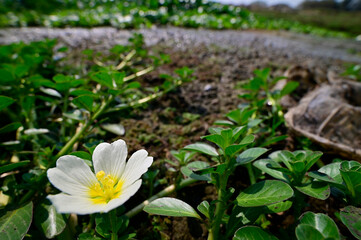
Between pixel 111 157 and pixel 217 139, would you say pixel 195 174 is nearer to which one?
pixel 217 139

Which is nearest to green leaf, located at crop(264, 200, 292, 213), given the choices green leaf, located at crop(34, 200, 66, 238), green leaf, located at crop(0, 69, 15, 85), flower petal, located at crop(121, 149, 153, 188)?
flower petal, located at crop(121, 149, 153, 188)

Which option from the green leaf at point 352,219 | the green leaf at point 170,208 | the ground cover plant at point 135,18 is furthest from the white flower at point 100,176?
the ground cover plant at point 135,18

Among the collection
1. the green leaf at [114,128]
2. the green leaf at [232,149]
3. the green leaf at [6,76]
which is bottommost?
the green leaf at [114,128]

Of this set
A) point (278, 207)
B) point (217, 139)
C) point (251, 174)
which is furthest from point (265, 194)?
point (251, 174)

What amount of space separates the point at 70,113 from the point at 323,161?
1438mm

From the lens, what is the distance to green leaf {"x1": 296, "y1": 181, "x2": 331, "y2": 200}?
2.60 ft

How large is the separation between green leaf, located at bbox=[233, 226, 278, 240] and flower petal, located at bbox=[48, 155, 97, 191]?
49cm

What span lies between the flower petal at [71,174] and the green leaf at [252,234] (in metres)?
0.49

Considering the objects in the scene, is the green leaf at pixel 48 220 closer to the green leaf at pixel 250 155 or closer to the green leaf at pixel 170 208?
the green leaf at pixel 170 208

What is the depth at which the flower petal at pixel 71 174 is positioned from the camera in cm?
71

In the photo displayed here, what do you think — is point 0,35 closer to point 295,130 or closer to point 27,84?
point 27,84

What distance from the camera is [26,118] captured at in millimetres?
1444

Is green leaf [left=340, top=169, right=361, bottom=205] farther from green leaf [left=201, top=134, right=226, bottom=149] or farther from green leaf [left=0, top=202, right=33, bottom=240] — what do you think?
green leaf [left=0, top=202, right=33, bottom=240]

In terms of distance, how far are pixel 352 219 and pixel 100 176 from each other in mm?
782
